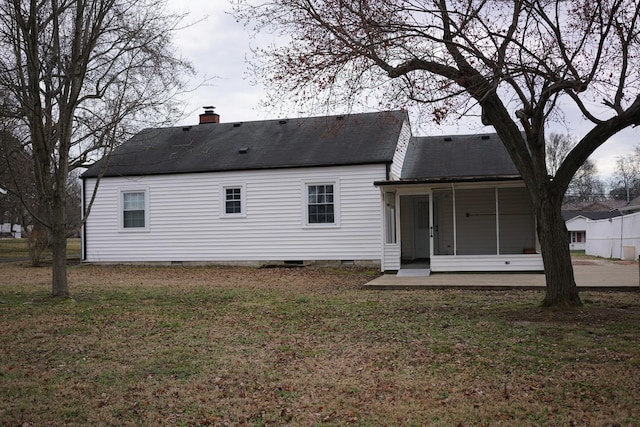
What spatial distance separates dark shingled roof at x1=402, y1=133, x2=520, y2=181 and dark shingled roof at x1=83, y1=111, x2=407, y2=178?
1.74 metres

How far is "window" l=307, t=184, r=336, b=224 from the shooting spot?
20234 millimetres

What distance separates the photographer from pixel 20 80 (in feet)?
37.7

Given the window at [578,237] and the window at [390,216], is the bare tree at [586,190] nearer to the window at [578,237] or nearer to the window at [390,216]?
the window at [578,237]

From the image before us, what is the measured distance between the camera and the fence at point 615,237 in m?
23.1

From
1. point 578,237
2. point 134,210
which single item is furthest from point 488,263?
point 578,237

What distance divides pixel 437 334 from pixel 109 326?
4795 millimetres

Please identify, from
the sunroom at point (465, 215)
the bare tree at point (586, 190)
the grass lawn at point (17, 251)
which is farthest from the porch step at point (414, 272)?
the bare tree at point (586, 190)

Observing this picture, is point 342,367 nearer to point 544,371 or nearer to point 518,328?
point 544,371

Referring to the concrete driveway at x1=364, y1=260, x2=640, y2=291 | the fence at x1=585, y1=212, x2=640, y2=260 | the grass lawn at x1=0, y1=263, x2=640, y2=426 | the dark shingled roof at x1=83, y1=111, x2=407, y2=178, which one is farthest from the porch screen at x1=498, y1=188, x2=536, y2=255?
the grass lawn at x1=0, y1=263, x2=640, y2=426

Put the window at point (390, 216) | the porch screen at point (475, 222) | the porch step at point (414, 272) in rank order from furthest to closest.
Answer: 1. the porch screen at point (475, 222)
2. the window at point (390, 216)
3. the porch step at point (414, 272)

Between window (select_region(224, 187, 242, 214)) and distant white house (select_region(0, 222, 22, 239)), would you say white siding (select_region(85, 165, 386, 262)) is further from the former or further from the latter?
distant white house (select_region(0, 222, 22, 239))

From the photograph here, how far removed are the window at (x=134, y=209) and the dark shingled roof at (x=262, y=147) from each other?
0.82m

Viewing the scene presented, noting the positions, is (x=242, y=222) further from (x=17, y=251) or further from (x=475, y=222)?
(x=17, y=251)

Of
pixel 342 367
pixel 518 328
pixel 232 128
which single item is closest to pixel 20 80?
pixel 342 367
